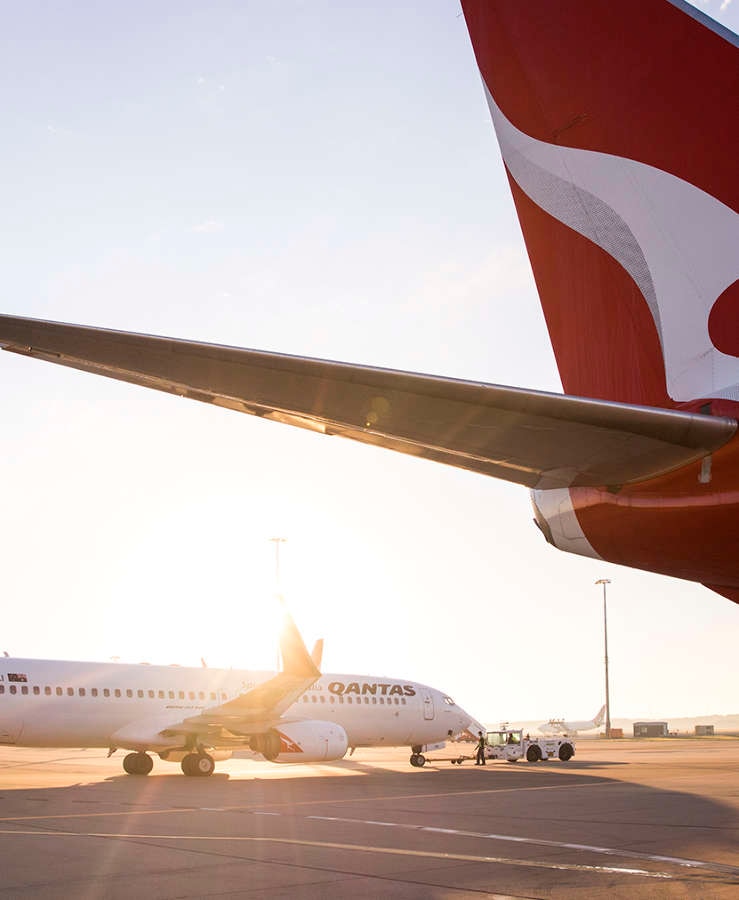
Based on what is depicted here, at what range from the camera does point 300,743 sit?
2570cm

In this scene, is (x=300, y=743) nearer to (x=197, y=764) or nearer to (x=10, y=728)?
(x=197, y=764)

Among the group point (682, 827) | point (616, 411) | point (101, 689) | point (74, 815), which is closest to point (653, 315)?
point (616, 411)

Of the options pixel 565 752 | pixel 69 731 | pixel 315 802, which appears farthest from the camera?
pixel 565 752

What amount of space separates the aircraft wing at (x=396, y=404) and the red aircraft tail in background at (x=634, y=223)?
0.40 metres

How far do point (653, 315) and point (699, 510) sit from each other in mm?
1518

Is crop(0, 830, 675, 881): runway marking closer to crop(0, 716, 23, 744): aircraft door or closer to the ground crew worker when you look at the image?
crop(0, 716, 23, 744): aircraft door

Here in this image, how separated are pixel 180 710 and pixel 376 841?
678 inches

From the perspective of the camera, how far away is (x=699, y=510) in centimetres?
456

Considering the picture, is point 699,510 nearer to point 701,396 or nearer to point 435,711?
point 701,396

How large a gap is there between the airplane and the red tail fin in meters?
0.01

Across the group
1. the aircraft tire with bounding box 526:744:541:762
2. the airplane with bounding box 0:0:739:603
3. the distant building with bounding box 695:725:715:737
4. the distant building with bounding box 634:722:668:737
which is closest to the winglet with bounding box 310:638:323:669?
the aircraft tire with bounding box 526:744:541:762

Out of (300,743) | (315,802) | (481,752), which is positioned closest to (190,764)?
(300,743)

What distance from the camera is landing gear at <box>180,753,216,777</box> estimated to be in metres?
24.8

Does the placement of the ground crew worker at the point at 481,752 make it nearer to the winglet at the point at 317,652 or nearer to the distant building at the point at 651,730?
the winglet at the point at 317,652
